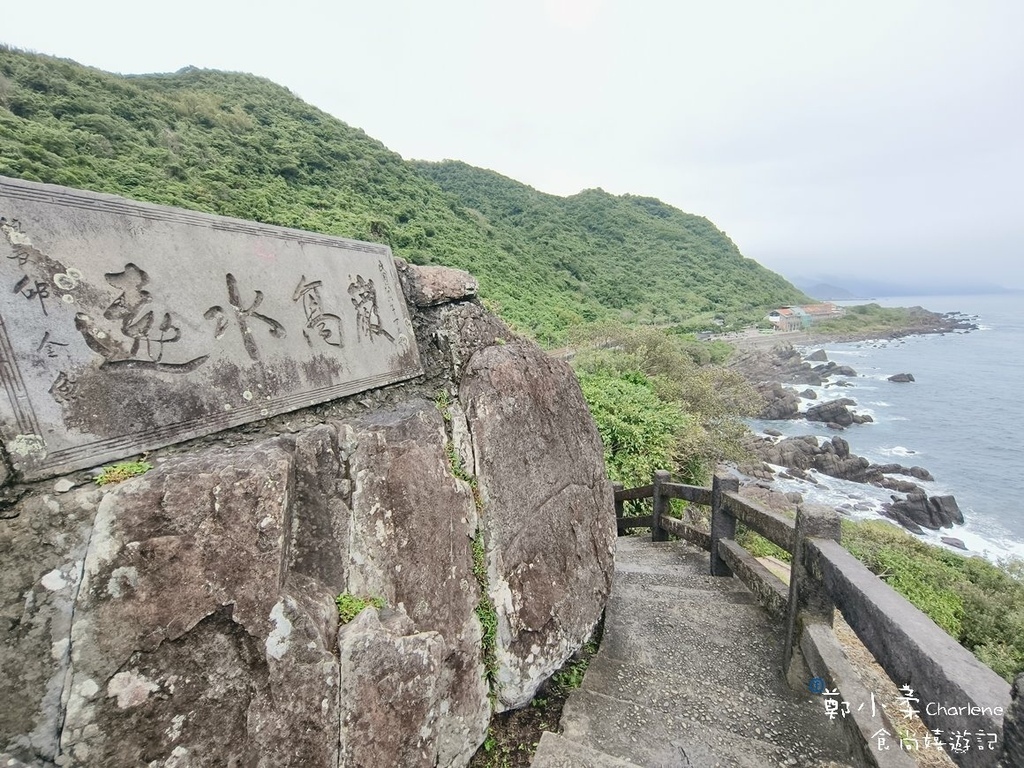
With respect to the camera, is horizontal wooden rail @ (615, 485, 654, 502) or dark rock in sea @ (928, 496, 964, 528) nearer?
horizontal wooden rail @ (615, 485, 654, 502)

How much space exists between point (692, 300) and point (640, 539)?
60502mm

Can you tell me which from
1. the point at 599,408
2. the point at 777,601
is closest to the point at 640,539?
the point at 777,601

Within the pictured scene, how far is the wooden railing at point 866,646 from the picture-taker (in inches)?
64.2

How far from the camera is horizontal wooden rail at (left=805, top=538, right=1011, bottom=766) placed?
1.66 meters

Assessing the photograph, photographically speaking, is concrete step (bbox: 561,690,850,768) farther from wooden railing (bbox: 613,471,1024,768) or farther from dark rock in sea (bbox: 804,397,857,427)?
dark rock in sea (bbox: 804,397,857,427)

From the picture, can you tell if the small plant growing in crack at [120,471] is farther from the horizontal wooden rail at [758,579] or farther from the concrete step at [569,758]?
the horizontal wooden rail at [758,579]

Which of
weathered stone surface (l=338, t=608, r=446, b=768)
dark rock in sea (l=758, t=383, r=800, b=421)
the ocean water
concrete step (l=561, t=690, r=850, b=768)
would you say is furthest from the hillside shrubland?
the ocean water

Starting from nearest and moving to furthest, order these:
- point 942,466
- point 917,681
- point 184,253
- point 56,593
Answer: point 56,593 → point 917,681 → point 184,253 → point 942,466

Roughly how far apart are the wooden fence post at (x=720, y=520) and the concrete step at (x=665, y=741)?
2244 mm

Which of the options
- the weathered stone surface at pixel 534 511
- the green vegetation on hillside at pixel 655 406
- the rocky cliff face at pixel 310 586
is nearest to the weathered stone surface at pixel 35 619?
the rocky cliff face at pixel 310 586

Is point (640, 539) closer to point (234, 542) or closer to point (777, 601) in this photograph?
point (777, 601)

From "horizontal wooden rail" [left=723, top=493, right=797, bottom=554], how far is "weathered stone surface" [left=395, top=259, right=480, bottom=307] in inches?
129

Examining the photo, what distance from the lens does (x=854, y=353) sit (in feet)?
202

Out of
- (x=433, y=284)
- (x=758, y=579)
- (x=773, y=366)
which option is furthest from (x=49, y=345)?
(x=773, y=366)
